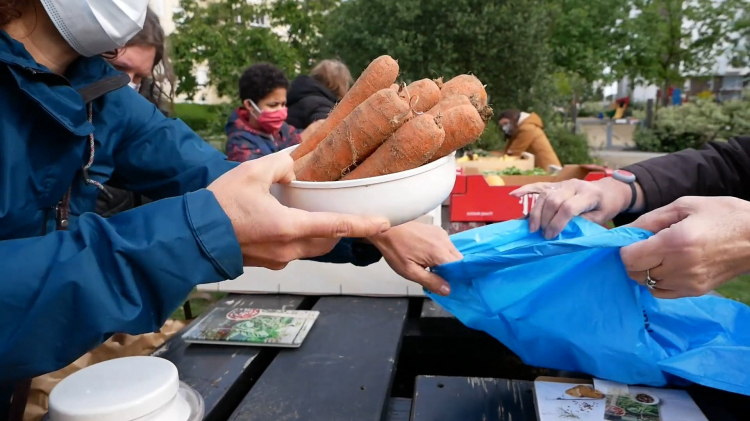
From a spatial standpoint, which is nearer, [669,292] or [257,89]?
[669,292]

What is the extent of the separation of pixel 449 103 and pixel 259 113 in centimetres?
290

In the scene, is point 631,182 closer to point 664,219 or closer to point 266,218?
point 664,219

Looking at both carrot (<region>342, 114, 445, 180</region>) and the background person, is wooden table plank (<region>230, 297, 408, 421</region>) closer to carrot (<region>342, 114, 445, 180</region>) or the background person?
carrot (<region>342, 114, 445, 180</region>)

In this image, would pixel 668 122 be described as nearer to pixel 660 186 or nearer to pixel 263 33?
pixel 263 33

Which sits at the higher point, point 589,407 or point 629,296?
point 629,296

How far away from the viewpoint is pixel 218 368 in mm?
1630

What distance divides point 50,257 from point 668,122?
16769 millimetres

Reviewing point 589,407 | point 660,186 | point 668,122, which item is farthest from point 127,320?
point 668,122

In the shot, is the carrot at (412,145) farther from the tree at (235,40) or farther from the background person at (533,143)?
the tree at (235,40)

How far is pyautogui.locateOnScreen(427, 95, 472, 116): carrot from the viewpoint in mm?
1359

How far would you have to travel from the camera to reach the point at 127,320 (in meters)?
1.01

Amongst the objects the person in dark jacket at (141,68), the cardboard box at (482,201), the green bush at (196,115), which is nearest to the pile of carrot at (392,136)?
the person in dark jacket at (141,68)

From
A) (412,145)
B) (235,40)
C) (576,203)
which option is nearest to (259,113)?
(576,203)

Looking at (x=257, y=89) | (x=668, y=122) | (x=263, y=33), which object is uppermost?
(x=263, y=33)
